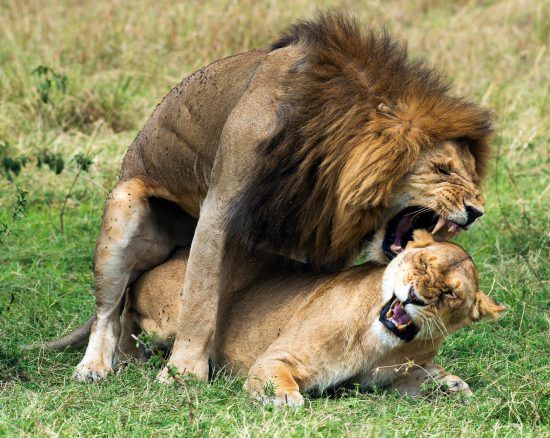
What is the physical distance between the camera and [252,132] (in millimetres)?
4133

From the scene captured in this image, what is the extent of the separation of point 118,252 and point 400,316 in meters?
1.37

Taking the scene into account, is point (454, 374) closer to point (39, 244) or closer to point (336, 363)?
point (336, 363)

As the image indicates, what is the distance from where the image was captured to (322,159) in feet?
13.3

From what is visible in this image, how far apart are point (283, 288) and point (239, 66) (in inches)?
35.4

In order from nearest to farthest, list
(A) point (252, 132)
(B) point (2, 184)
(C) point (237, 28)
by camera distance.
Answer: 1. (A) point (252, 132)
2. (B) point (2, 184)
3. (C) point (237, 28)

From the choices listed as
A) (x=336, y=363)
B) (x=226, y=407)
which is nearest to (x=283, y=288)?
(x=336, y=363)

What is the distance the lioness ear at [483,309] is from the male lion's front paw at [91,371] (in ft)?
4.91

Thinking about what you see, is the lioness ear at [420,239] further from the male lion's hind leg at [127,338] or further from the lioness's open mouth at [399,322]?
the male lion's hind leg at [127,338]

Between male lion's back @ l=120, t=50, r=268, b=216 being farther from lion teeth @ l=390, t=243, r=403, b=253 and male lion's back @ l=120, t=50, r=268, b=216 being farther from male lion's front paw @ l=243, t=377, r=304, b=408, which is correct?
male lion's front paw @ l=243, t=377, r=304, b=408

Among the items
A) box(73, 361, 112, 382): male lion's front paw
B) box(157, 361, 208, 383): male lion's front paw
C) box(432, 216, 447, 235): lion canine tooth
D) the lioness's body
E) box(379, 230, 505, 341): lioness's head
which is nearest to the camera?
box(379, 230, 505, 341): lioness's head

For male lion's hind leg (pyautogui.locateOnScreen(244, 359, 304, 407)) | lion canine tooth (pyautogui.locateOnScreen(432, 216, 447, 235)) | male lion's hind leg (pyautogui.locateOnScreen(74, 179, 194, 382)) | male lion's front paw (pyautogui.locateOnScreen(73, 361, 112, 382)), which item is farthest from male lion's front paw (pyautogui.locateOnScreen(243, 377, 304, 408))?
male lion's hind leg (pyautogui.locateOnScreen(74, 179, 194, 382))

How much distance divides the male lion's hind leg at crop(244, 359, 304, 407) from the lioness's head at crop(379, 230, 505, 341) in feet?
1.23

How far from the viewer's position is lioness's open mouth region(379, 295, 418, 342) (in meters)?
3.81

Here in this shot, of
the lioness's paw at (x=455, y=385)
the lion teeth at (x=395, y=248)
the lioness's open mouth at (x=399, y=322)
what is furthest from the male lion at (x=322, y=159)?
the lioness's paw at (x=455, y=385)
